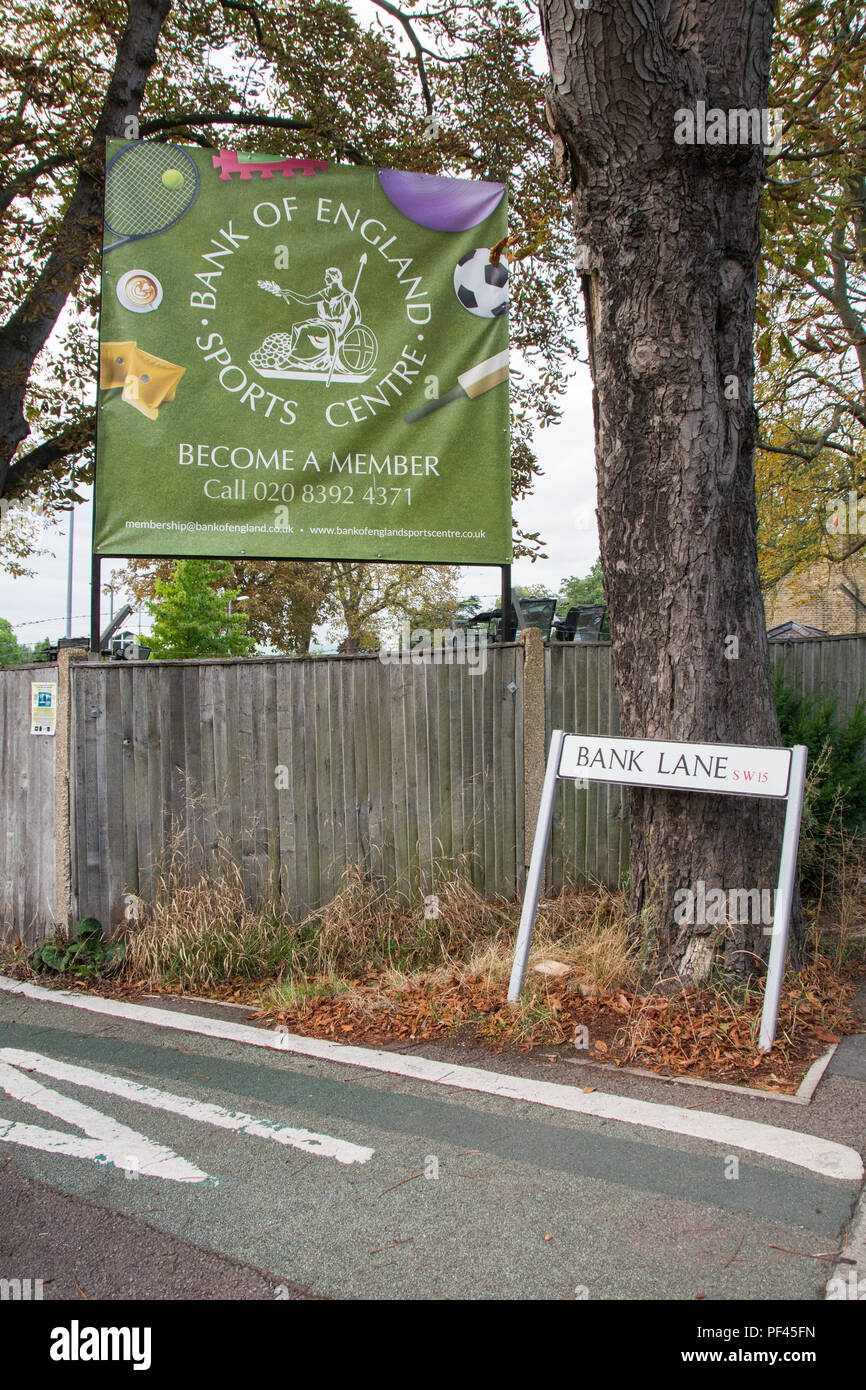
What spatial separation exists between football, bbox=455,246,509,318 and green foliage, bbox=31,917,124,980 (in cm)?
526

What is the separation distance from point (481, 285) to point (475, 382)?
2.48 ft

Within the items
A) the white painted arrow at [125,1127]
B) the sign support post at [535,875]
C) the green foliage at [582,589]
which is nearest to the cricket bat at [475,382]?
the sign support post at [535,875]

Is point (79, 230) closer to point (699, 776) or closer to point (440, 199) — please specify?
point (440, 199)

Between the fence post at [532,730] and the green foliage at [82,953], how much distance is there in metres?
2.83

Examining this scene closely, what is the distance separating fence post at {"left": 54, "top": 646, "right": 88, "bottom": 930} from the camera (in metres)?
6.16

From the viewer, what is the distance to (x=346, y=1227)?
115 inches

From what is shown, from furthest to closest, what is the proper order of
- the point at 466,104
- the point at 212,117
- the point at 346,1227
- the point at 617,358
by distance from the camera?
the point at 212,117 → the point at 466,104 → the point at 617,358 → the point at 346,1227

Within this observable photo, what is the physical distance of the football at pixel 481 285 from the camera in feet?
23.0

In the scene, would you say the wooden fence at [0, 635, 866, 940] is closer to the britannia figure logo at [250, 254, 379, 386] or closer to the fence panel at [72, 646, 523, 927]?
the fence panel at [72, 646, 523, 927]

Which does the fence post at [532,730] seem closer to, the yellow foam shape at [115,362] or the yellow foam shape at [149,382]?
the yellow foam shape at [149,382]

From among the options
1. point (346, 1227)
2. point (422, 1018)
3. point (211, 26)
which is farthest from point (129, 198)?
point (211, 26)
